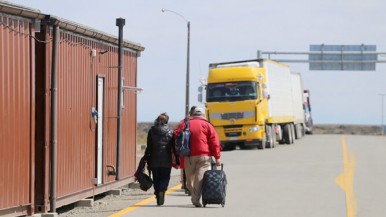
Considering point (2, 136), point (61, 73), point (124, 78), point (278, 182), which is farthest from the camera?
point (278, 182)

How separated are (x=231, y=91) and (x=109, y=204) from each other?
22831mm

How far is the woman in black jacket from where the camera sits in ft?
52.9

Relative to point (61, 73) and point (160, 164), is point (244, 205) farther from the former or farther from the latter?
point (61, 73)

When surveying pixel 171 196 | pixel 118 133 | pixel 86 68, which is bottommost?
pixel 171 196

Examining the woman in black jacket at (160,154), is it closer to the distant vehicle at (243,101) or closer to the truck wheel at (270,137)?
the distant vehicle at (243,101)

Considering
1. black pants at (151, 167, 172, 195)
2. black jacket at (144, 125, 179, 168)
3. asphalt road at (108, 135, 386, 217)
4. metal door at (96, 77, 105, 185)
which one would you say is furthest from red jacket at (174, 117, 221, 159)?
metal door at (96, 77, 105, 185)

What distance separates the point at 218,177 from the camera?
620 inches

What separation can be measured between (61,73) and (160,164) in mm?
2299

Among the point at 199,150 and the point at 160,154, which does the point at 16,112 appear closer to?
the point at 160,154


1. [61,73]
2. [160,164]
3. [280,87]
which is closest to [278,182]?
[160,164]

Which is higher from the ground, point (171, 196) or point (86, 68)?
point (86, 68)

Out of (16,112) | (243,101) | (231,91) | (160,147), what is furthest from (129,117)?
(243,101)

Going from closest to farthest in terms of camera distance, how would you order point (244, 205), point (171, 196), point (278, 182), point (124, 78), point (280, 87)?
1. point (244, 205)
2. point (171, 196)
3. point (124, 78)
4. point (278, 182)
5. point (280, 87)

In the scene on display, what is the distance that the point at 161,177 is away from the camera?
16.2 m
